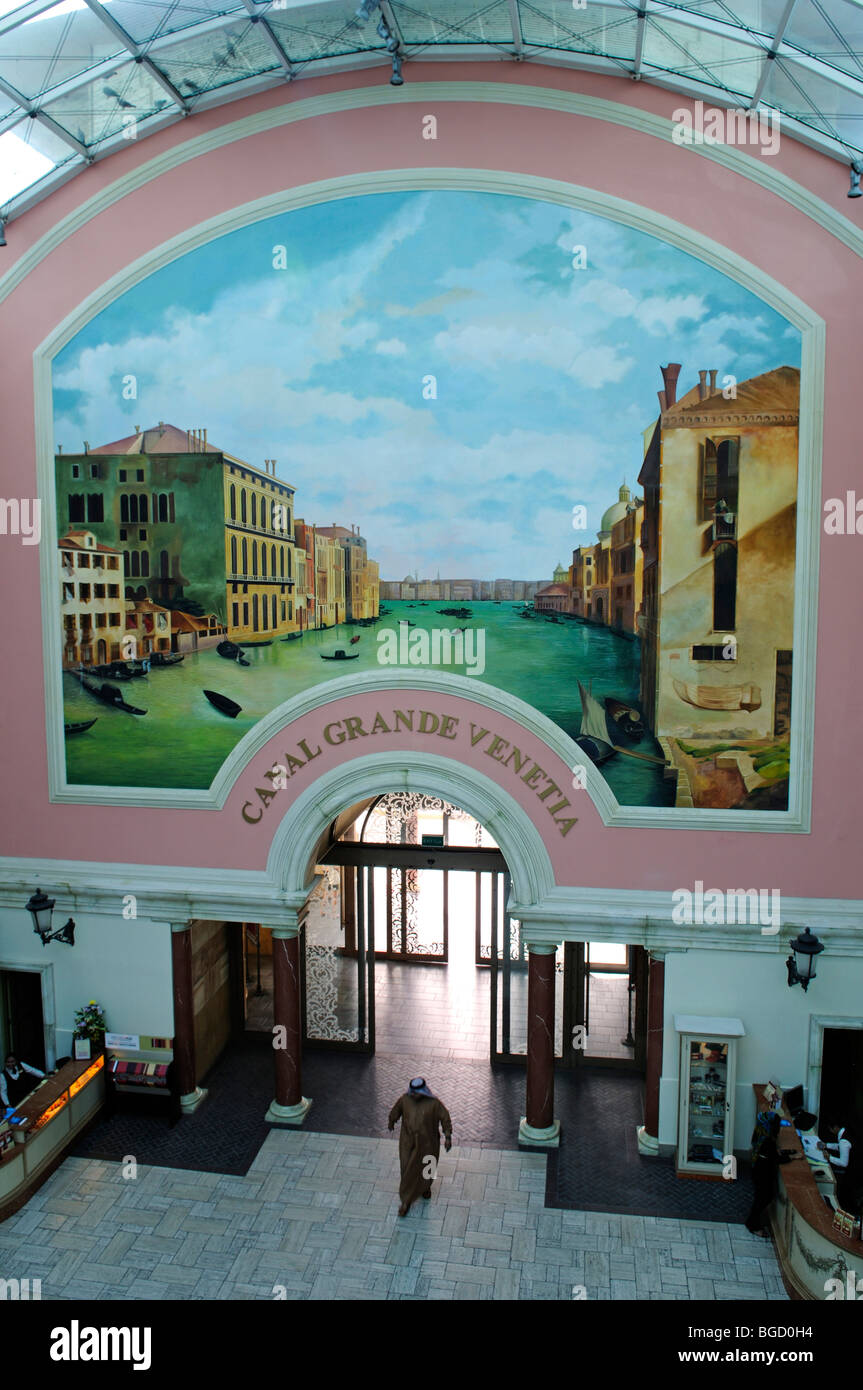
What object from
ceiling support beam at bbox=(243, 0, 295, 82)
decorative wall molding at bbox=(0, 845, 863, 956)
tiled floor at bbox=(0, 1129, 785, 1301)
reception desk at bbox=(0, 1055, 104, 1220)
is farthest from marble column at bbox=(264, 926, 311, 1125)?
ceiling support beam at bbox=(243, 0, 295, 82)

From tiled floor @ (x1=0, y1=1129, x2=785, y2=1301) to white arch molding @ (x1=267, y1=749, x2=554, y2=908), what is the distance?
347 cm

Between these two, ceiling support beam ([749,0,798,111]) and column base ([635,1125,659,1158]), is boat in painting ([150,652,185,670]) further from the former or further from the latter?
ceiling support beam ([749,0,798,111])

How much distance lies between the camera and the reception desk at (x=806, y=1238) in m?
9.27

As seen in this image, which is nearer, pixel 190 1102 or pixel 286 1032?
pixel 286 1032

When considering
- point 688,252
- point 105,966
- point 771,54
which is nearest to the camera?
point 771,54

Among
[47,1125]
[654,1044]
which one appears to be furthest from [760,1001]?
[47,1125]

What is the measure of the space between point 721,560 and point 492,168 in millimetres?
5277

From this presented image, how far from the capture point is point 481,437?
38.3 ft

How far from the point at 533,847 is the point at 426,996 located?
5.22 meters

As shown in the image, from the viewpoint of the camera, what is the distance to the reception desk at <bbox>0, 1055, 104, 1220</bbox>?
11469 millimetres

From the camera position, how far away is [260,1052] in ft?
49.1

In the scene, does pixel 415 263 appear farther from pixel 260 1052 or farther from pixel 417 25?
pixel 260 1052

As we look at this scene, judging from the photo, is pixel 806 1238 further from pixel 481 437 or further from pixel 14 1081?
pixel 14 1081

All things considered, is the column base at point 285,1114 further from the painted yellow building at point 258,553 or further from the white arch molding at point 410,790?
the painted yellow building at point 258,553
